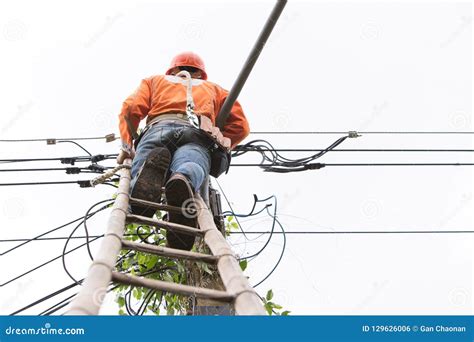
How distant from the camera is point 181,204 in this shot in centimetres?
259

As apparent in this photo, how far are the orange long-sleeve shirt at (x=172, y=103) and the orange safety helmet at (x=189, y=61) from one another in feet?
0.81

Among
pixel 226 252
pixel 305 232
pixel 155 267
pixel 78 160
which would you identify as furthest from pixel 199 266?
pixel 78 160

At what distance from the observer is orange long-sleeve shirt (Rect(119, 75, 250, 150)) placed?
3324 millimetres

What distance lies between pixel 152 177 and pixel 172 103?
28.8 inches

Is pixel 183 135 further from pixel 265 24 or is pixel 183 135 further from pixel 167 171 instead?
pixel 265 24

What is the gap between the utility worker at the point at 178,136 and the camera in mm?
2680

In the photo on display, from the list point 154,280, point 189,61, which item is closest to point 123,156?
point 189,61

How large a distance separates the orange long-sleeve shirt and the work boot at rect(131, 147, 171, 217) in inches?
21.8

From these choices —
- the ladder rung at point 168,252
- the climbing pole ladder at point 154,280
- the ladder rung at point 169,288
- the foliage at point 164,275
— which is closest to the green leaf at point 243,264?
the foliage at point 164,275

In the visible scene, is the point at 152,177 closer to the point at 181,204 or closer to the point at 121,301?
the point at 181,204

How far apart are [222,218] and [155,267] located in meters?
0.57

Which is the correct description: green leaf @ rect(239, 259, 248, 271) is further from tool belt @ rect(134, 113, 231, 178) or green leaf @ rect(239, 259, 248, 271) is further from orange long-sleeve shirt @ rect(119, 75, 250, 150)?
orange long-sleeve shirt @ rect(119, 75, 250, 150)

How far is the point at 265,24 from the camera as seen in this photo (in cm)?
260

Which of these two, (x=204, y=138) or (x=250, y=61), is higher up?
(x=250, y=61)
